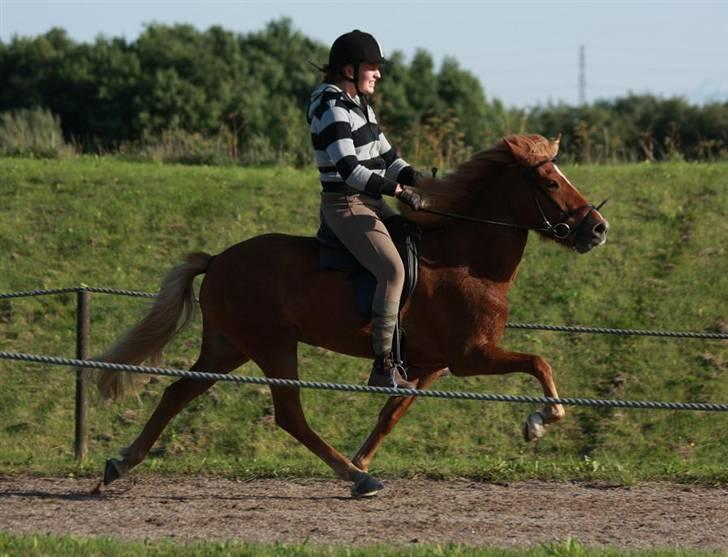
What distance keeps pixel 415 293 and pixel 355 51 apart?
167 cm

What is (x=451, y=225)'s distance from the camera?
8.88 meters

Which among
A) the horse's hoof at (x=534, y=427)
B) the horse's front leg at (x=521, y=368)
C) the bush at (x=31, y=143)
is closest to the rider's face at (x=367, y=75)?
the horse's front leg at (x=521, y=368)

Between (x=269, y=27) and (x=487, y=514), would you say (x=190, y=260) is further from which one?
(x=269, y=27)

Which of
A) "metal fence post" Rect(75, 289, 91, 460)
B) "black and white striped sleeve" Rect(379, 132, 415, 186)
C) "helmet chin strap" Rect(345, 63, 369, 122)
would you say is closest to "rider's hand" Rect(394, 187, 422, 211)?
"black and white striped sleeve" Rect(379, 132, 415, 186)

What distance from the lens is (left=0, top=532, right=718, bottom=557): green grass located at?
6.62 m

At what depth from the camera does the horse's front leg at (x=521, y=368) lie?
8.23 meters

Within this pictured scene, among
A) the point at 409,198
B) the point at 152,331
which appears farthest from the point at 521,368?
the point at 152,331

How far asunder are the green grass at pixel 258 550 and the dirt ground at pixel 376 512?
1.27ft

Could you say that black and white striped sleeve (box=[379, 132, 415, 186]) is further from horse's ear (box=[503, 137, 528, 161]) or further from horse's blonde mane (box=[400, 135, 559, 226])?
horse's ear (box=[503, 137, 528, 161])

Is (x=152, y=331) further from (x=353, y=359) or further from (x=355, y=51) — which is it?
(x=353, y=359)

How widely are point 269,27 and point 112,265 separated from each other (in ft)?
119

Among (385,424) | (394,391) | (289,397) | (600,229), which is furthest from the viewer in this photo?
(385,424)

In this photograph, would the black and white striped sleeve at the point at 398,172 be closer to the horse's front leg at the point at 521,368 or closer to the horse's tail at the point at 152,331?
the horse's front leg at the point at 521,368

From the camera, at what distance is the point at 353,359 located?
556 inches
